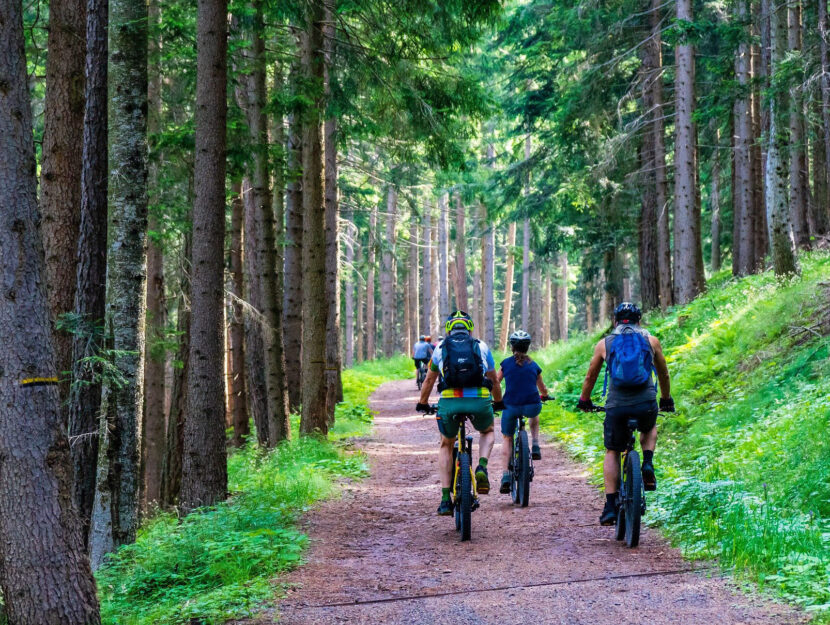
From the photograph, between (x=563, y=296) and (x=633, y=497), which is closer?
(x=633, y=497)

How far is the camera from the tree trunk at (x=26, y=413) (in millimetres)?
4875

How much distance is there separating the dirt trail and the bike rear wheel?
0.16m

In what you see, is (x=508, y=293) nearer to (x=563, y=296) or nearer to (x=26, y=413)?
(x=563, y=296)

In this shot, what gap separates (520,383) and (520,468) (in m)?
1.02

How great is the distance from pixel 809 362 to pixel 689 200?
911 centimetres

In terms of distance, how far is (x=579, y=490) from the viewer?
32.0ft

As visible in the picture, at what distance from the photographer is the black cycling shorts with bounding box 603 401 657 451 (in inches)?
261

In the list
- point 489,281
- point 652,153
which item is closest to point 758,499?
point 652,153

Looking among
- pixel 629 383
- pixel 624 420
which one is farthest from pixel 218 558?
pixel 629 383

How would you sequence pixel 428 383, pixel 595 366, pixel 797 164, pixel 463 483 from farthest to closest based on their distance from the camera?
pixel 797 164, pixel 428 383, pixel 463 483, pixel 595 366

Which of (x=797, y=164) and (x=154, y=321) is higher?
(x=797, y=164)

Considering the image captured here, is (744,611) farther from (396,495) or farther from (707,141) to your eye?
(707,141)

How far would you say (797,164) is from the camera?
18734 millimetres

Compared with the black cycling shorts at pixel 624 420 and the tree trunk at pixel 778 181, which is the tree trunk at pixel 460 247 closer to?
the tree trunk at pixel 778 181
